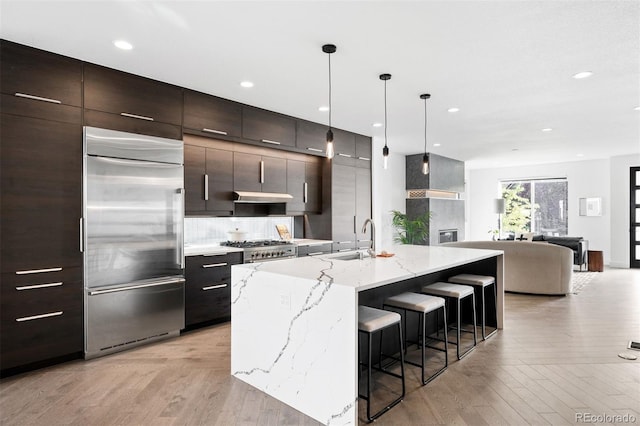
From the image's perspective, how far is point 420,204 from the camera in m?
8.40

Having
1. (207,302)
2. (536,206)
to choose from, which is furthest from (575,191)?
(207,302)

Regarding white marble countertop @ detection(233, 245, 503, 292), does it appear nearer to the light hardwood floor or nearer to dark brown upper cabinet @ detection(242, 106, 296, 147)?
the light hardwood floor

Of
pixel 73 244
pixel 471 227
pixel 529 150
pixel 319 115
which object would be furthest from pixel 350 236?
pixel 471 227

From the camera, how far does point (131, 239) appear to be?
359 centimetres

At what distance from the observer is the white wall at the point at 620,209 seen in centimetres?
878

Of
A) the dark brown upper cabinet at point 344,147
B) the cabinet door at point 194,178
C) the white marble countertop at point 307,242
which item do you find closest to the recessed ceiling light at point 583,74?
the dark brown upper cabinet at point 344,147

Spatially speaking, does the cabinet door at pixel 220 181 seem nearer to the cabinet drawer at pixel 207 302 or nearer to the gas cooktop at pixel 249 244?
the gas cooktop at pixel 249 244

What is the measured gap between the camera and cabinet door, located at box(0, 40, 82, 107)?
296cm

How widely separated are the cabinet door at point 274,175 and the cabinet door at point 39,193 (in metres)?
2.22

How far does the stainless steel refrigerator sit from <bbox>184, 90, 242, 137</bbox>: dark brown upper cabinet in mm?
357

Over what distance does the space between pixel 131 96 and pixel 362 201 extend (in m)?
3.82

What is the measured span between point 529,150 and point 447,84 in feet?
16.6

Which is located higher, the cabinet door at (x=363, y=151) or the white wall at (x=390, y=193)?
the cabinet door at (x=363, y=151)

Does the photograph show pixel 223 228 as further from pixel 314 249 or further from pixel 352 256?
pixel 352 256
